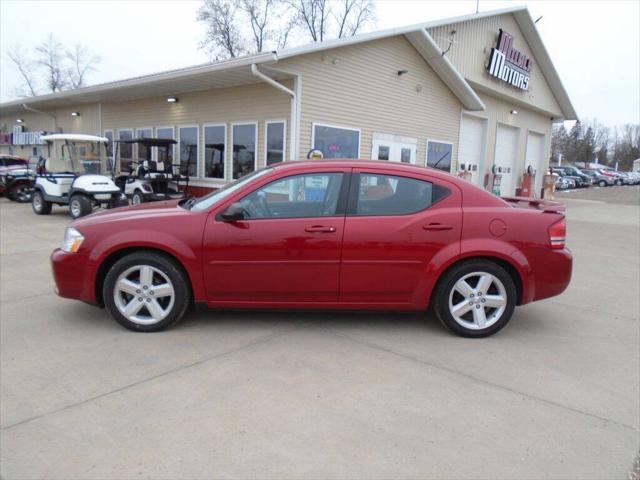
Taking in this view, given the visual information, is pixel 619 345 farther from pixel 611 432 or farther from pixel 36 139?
pixel 36 139

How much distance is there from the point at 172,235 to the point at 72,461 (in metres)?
2.03

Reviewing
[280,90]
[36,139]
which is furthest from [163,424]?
[36,139]

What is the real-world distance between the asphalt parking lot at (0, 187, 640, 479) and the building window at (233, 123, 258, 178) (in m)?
7.83

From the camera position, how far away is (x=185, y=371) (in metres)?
3.50

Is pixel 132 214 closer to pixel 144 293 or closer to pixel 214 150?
pixel 144 293

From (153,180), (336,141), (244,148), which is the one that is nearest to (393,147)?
(336,141)

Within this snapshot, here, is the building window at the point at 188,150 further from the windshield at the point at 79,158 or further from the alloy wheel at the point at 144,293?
the alloy wheel at the point at 144,293

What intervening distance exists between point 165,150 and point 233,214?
11.8 m

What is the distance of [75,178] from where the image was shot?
12.0m

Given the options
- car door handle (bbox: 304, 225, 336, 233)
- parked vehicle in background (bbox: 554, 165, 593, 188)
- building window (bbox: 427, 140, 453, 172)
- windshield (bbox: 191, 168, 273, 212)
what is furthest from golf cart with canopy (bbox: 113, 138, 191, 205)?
parked vehicle in background (bbox: 554, 165, 593, 188)

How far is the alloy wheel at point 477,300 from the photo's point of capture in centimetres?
423

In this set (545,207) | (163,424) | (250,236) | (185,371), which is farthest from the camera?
(545,207)

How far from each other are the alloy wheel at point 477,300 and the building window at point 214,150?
10.0m

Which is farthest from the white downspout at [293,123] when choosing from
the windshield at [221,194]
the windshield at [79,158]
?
the windshield at [221,194]
